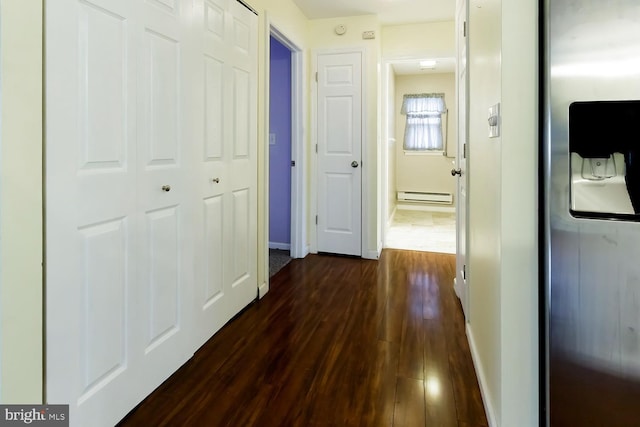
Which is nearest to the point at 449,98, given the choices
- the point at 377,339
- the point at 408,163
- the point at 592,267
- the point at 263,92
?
the point at 408,163

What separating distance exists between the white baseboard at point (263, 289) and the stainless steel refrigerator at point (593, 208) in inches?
80.9

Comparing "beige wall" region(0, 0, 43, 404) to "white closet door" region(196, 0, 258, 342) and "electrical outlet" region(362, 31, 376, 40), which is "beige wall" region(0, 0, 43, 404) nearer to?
"white closet door" region(196, 0, 258, 342)

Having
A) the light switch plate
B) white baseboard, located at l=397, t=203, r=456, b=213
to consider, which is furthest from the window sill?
the light switch plate

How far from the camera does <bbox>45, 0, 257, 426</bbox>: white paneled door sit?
49.8 inches

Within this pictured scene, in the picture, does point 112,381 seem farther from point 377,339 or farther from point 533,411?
point 533,411

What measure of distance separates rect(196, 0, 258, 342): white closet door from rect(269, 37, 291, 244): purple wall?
57.3 inches

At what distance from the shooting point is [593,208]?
1.13 m

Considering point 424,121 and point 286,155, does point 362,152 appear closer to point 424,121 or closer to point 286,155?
point 286,155

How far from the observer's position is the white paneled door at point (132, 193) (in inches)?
49.8

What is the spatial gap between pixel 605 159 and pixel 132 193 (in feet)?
5.36

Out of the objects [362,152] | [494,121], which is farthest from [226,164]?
[362,152]

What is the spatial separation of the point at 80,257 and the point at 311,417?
106 centimetres

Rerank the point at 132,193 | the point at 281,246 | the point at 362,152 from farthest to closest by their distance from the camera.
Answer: the point at 281,246 → the point at 362,152 → the point at 132,193

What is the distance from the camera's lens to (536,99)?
4.18 ft
